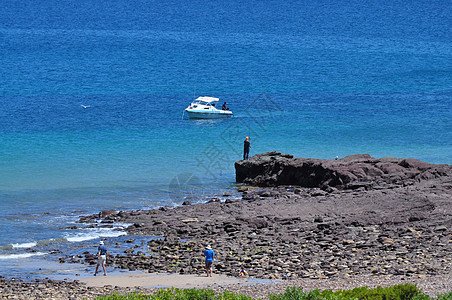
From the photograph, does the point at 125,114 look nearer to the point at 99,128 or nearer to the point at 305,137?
the point at 99,128

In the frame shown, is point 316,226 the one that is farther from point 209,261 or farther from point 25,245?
point 25,245

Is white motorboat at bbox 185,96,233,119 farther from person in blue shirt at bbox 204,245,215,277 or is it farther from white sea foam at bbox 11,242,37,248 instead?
person in blue shirt at bbox 204,245,215,277

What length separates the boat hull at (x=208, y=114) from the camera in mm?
61438

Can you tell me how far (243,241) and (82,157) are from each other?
24.1 m

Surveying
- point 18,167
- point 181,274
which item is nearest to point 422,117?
point 18,167

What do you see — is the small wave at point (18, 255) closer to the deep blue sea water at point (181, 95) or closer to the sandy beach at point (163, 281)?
the deep blue sea water at point (181, 95)

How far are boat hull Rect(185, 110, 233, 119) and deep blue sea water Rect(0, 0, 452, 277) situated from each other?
3.52ft

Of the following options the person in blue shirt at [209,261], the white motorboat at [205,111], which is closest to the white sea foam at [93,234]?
the person in blue shirt at [209,261]

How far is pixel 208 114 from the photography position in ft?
204

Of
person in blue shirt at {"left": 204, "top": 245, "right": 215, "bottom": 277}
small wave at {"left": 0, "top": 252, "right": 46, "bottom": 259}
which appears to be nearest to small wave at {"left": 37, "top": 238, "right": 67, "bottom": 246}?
small wave at {"left": 0, "top": 252, "right": 46, "bottom": 259}

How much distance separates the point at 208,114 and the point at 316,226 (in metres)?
35.8

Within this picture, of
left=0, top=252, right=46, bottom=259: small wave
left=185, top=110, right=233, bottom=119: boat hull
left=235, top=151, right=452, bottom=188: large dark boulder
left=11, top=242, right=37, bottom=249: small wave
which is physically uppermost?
left=185, top=110, right=233, bottom=119: boat hull

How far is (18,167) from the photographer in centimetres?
4388

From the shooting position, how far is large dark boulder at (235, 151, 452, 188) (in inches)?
1359
